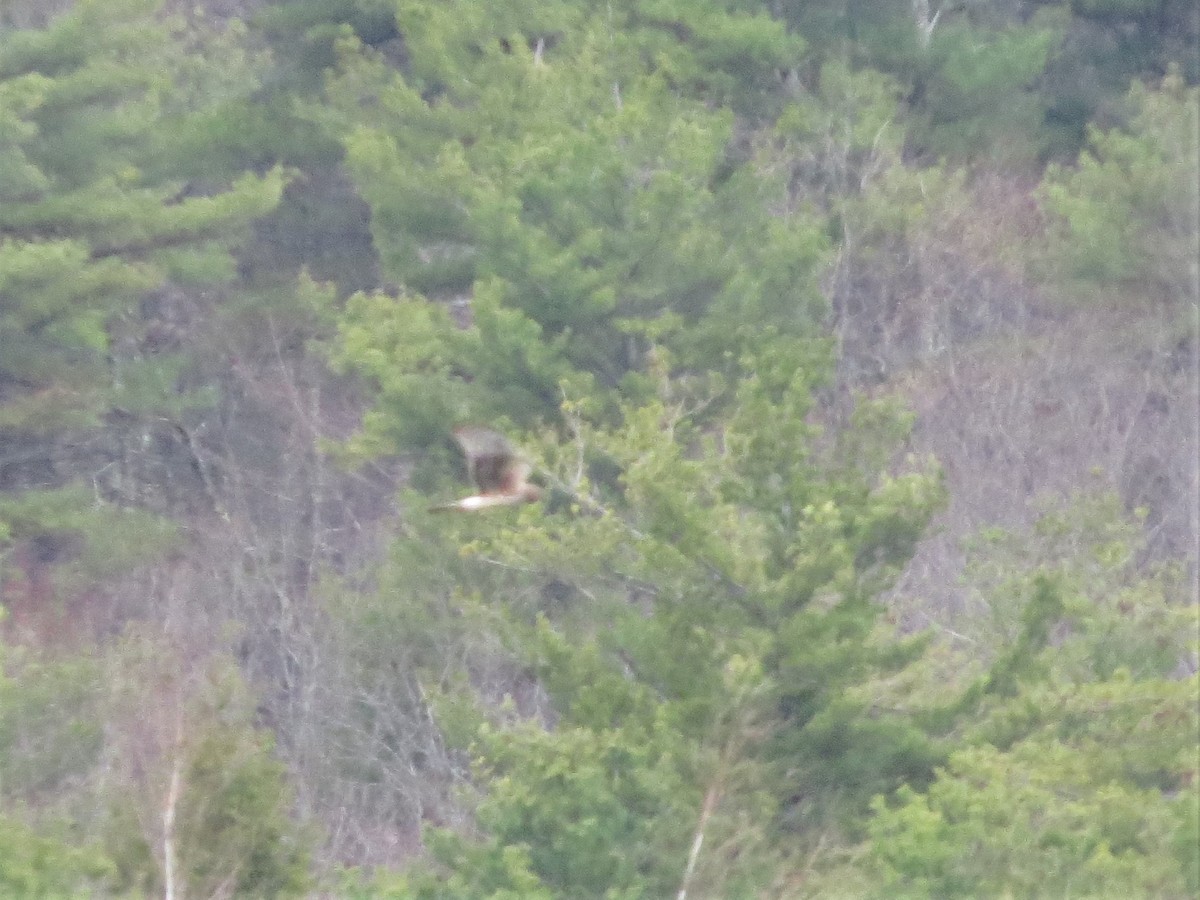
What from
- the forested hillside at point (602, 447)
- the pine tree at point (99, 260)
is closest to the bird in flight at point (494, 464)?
the forested hillside at point (602, 447)

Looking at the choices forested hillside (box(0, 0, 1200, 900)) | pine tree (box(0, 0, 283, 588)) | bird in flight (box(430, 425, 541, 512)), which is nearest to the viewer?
bird in flight (box(430, 425, 541, 512))

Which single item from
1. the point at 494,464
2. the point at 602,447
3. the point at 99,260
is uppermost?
the point at 494,464

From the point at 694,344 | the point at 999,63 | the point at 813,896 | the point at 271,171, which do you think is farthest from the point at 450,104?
the point at 813,896

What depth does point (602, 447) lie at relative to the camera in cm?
995

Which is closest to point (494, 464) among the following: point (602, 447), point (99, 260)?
point (602, 447)

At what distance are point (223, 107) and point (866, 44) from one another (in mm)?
4528

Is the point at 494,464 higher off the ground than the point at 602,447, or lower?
higher

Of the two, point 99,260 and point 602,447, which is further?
point 99,260

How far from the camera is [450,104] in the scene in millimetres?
13758

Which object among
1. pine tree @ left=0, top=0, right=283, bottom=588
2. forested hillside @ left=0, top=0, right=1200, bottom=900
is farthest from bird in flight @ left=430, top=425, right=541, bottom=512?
pine tree @ left=0, top=0, right=283, bottom=588

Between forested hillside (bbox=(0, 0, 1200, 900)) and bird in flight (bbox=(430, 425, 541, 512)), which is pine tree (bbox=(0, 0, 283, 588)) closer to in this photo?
forested hillside (bbox=(0, 0, 1200, 900))

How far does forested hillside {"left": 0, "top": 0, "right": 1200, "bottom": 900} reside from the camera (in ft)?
25.1

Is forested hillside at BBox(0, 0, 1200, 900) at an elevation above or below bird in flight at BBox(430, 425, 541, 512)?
below

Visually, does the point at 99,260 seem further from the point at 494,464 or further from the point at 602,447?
the point at 494,464
